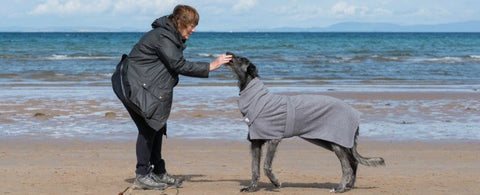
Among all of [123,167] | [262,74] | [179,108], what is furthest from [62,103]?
[262,74]

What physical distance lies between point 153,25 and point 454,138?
5.06 meters

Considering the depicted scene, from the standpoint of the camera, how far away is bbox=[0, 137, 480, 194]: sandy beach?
613 cm

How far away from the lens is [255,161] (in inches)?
233

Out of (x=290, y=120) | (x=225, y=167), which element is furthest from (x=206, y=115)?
(x=290, y=120)

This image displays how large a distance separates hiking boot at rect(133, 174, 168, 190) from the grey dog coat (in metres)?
1.04

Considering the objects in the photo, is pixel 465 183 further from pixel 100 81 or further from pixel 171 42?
pixel 100 81

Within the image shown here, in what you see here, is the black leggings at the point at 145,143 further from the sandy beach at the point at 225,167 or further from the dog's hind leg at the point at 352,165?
the dog's hind leg at the point at 352,165

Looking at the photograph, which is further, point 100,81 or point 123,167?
point 100,81

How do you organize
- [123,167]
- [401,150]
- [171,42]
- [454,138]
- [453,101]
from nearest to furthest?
[171,42], [123,167], [401,150], [454,138], [453,101]

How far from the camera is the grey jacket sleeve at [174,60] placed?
549 centimetres

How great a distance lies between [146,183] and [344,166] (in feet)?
5.78

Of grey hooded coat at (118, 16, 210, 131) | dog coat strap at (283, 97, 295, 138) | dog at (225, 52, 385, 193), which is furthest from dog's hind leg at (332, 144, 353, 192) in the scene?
grey hooded coat at (118, 16, 210, 131)

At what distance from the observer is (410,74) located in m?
22.7

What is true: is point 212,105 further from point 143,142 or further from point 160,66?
point 160,66
